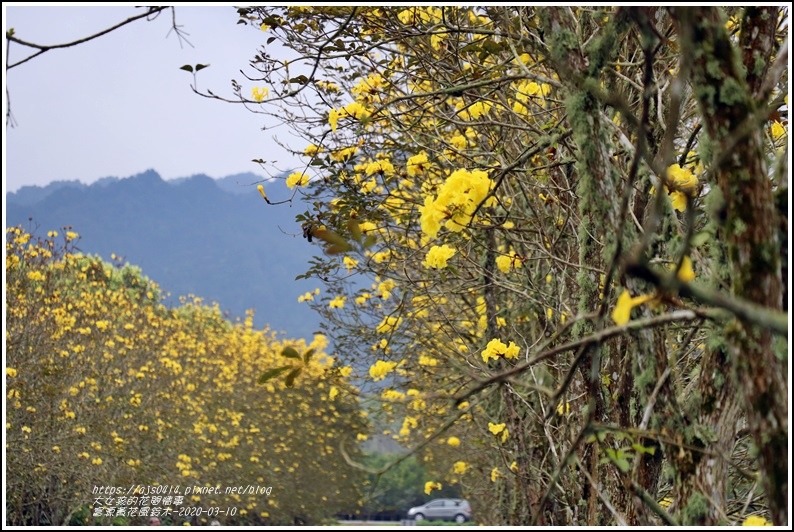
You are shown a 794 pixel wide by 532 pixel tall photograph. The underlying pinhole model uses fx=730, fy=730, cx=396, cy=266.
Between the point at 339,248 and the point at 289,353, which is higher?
the point at 339,248

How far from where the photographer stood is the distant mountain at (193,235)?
3612 inches

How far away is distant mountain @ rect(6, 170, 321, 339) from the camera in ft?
301

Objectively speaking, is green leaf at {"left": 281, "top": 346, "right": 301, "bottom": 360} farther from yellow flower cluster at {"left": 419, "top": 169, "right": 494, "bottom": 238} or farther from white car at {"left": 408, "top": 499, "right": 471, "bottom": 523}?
white car at {"left": 408, "top": 499, "right": 471, "bottom": 523}

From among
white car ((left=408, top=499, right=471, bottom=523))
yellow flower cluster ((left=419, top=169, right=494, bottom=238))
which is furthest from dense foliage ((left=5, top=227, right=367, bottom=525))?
white car ((left=408, top=499, right=471, bottom=523))

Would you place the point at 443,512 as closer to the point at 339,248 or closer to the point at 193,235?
the point at 339,248

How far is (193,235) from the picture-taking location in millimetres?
→ 105188

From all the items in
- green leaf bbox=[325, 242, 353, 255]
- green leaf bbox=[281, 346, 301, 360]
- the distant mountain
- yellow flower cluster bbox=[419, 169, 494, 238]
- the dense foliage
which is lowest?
green leaf bbox=[281, 346, 301, 360]

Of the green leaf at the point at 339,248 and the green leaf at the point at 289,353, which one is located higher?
the green leaf at the point at 339,248

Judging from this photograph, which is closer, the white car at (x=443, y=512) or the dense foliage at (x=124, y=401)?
the dense foliage at (x=124, y=401)

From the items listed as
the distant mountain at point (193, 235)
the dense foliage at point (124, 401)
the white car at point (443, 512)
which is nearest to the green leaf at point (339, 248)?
the dense foliage at point (124, 401)

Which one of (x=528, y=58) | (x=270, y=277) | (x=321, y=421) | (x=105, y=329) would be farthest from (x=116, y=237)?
(x=528, y=58)

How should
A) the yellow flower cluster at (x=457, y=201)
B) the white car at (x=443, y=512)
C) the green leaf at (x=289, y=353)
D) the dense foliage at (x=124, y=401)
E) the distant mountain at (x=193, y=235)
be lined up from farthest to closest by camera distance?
1. the distant mountain at (x=193, y=235)
2. the white car at (x=443, y=512)
3. the dense foliage at (x=124, y=401)
4. the yellow flower cluster at (x=457, y=201)
5. the green leaf at (x=289, y=353)

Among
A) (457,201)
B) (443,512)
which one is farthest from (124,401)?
(443,512)

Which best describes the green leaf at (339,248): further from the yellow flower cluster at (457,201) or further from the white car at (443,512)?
the white car at (443,512)
